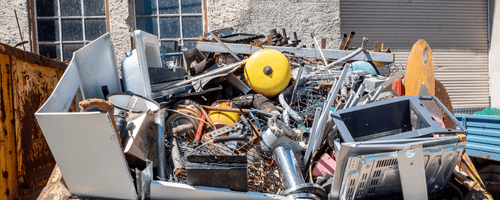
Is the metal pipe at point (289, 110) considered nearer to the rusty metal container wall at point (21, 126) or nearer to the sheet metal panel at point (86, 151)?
the sheet metal panel at point (86, 151)

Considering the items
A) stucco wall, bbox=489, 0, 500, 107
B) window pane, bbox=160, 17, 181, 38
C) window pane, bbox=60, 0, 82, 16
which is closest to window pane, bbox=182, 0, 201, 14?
window pane, bbox=160, 17, 181, 38

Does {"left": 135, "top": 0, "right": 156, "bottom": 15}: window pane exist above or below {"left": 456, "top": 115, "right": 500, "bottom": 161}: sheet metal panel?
above

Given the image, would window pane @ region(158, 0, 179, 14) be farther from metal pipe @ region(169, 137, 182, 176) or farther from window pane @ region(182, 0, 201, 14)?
metal pipe @ region(169, 137, 182, 176)

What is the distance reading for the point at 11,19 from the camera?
573cm

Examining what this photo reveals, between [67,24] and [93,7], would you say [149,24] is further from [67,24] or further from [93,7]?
[67,24]

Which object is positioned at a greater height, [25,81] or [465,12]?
[465,12]

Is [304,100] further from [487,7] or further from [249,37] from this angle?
[487,7]

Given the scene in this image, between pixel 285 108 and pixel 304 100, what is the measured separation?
445 millimetres

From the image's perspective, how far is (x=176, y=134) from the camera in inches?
121

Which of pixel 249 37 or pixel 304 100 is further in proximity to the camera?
pixel 249 37

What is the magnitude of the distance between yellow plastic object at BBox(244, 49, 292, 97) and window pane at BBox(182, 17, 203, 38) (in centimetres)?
272

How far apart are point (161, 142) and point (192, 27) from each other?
3.76 meters

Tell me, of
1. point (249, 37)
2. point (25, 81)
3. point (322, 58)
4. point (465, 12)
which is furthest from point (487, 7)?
point (25, 81)

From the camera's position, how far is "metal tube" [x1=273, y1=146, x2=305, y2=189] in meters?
2.55
